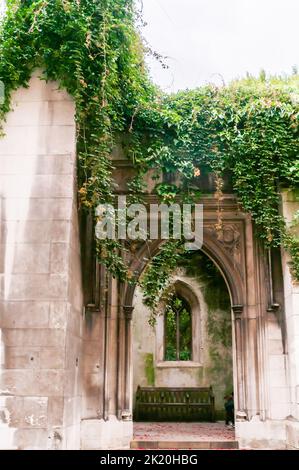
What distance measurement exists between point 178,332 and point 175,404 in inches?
81.1

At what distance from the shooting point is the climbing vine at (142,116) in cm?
691

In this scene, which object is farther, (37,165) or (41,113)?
(41,113)

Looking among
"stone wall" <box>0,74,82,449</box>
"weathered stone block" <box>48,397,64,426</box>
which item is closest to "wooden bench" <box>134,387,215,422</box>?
"stone wall" <box>0,74,82,449</box>

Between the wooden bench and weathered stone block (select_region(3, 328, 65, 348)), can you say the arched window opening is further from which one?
weathered stone block (select_region(3, 328, 65, 348))

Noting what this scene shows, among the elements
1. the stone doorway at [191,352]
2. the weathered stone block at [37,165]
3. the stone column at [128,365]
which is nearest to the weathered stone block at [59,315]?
the weathered stone block at [37,165]

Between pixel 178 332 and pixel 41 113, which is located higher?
pixel 41 113

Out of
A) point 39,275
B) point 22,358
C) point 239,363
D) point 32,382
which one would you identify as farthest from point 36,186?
point 239,363

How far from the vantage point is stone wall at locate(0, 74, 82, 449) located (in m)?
5.97

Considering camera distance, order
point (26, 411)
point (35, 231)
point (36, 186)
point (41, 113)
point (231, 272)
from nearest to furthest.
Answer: point (26, 411) < point (35, 231) < point (36, 186) < point (41, 113) < point (231, 272)

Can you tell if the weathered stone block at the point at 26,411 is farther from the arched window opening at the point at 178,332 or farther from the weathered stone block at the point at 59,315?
the arched window opening at the point at 178,332

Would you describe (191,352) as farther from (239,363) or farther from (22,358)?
(22,358)

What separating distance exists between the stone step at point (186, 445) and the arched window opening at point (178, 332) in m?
6.19

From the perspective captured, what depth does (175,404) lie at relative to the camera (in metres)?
13.1
